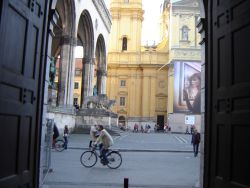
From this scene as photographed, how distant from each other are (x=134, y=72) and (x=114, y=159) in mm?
58349

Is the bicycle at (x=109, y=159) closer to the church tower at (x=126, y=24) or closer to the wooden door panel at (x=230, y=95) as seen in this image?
the wooden door panel at (x=230, y=95)

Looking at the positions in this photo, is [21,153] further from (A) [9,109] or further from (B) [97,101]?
A: (B) [97,101]

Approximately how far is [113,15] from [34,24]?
67922 mm

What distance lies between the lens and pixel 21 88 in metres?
5.08

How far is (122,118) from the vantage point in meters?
70.9

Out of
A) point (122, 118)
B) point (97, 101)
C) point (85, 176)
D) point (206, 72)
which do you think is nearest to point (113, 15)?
point (122, 118)

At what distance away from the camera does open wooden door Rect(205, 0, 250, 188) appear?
15.5ft

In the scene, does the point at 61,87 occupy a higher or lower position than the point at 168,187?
higher

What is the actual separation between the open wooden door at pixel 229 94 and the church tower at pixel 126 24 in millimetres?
66631

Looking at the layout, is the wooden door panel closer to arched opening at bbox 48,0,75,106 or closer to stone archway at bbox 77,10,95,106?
arched opening at bbox 48,0,75,106

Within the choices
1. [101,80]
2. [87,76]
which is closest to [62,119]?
[87,76]

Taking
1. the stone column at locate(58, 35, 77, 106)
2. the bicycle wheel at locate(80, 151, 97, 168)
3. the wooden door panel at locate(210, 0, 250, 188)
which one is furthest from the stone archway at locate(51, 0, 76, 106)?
the wooden door panel at locate(210, 0, 250, 188)

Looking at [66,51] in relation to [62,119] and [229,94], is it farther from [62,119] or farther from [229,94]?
[229,94]

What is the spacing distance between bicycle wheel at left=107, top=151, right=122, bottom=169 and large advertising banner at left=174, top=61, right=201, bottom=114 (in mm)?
44944
